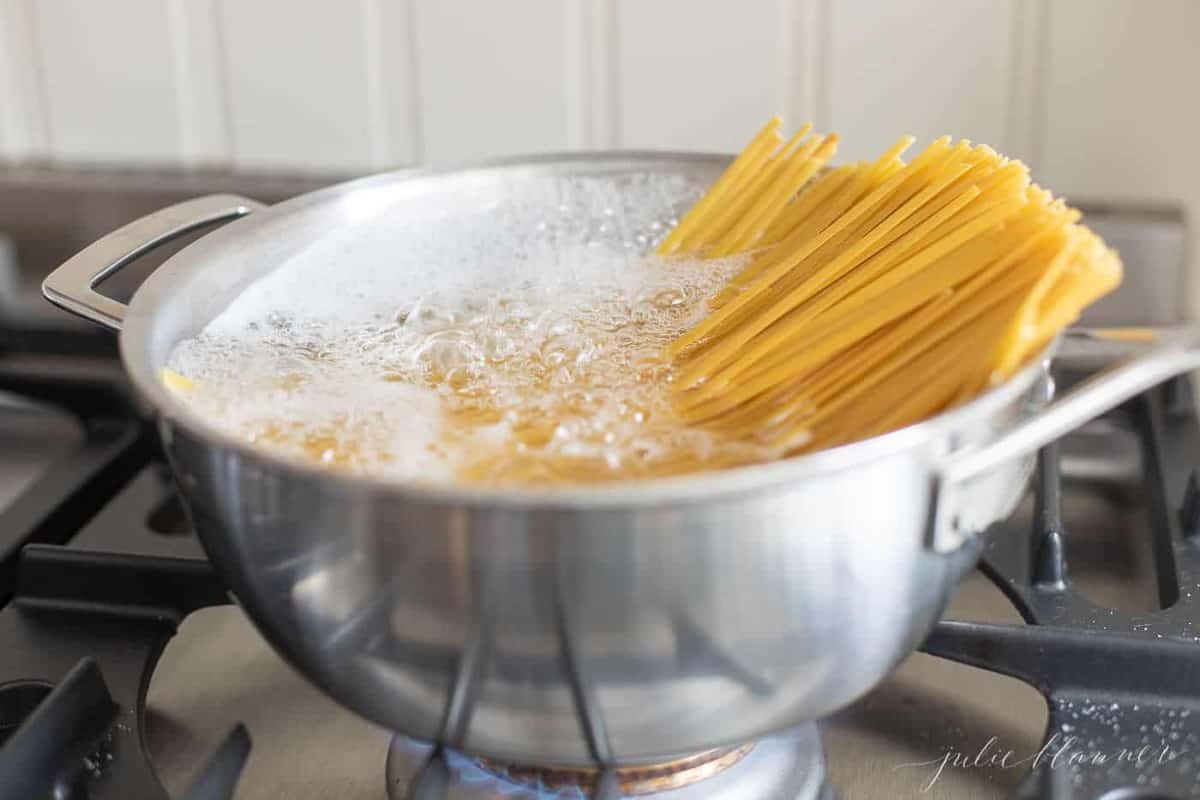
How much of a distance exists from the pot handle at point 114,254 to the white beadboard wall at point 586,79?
0.30 meters

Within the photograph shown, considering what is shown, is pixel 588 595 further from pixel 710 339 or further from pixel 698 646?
pixel 710 339

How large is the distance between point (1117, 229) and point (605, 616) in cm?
57

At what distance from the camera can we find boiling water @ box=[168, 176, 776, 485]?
0.47 metres

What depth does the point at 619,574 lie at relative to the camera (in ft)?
1.23

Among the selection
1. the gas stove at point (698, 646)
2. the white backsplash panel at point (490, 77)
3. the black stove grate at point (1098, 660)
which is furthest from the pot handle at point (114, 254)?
the black stove grate at point (1098, 660)

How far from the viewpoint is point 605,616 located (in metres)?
0.39

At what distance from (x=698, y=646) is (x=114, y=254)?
0.33 meters

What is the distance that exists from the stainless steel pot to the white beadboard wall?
42cm

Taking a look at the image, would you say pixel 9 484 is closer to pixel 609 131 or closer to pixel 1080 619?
pixel 609 131

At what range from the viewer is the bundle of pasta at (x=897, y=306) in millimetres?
431

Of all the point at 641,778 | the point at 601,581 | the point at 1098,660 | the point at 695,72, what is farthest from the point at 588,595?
the point at 695,72

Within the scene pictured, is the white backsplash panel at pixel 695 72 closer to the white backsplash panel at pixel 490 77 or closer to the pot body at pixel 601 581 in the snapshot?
the white backsplash panel at pixel 490 77

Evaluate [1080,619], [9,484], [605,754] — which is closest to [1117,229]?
[1080,619]

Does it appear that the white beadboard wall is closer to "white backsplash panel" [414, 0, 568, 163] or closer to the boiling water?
"white backsplash panel" [414, 0, 568, 163]
